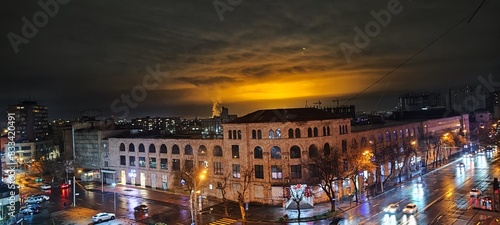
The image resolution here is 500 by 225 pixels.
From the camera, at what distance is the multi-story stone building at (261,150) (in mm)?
60750

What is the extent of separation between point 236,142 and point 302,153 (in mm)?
12584

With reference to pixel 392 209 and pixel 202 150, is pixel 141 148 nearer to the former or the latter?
pixel 202 150

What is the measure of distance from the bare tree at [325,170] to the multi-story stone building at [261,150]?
4.17ft

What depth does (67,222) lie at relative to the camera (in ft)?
186

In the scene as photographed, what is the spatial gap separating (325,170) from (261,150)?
479 inches

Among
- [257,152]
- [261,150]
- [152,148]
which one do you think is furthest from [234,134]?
[152,148]

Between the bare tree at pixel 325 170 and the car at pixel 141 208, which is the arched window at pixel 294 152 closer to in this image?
the bare tree at pixel 325 170

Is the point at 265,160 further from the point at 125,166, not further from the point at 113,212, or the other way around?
the point at 125,166

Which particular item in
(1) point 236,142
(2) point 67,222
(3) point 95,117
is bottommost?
(2) point 67,222

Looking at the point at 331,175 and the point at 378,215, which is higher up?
the point at 331,175

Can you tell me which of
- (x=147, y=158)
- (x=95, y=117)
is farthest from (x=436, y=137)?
(x=95, y=117)

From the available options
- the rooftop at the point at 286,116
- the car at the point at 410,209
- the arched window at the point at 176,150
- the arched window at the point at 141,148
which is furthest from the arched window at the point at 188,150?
the car at the point at 410,209

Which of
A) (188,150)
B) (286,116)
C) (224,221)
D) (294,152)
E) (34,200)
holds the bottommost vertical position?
(224,221)

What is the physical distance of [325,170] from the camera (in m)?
56.0
